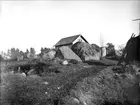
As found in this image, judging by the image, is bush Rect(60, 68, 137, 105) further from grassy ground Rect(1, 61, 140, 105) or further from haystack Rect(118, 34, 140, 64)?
haystack Rect(118, 34, 140, 64)

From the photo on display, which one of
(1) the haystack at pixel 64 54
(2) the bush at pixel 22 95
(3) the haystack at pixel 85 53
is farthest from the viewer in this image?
(3) the haystack at pixel 85 53

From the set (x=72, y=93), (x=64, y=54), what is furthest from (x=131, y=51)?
(x=64, y=54)

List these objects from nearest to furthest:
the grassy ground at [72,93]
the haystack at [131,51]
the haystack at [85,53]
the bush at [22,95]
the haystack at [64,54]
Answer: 1. the bush at [22,95]
2. the grassy ground at [72,93]
3. the haystack at [131,51]
4. the haystack at [64,54]
5. the haystack at [85,53]

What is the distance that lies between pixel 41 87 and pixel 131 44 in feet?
26.8

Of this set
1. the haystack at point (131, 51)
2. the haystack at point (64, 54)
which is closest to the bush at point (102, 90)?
the haystack at point (131, 51)

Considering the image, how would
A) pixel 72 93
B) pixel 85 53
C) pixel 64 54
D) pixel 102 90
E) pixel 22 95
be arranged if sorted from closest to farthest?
pixel 22 95
pixel 72 93
pixel 102 90
pixel 64 54
pixel 85 53

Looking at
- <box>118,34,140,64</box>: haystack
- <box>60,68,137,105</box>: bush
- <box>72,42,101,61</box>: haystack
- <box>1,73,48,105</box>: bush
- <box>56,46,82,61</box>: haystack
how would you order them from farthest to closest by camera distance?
<box>72,42,101,61</box>: haystack
<box>56,46,82,61</box>: haystack
<box>118,34,140,64</box>: haystack
<box>60,68,137,105</box>: bush
<box>1,73,48,105</box>: bush

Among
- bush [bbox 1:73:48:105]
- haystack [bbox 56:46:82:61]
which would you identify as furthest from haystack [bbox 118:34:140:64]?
haystack [bbox 56:46:82:61]

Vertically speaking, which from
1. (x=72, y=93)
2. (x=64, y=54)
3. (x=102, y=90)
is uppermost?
(x=64, y=54)

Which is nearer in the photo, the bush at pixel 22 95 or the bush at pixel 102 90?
the bush at pixel 22 95

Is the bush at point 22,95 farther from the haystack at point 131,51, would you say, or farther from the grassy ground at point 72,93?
the haystack at point 131,51

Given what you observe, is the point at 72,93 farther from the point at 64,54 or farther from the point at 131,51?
the point at 64,54

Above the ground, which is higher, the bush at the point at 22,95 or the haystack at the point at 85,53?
the haystack at the point at 85,53

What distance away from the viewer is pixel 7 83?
23.0 feet
